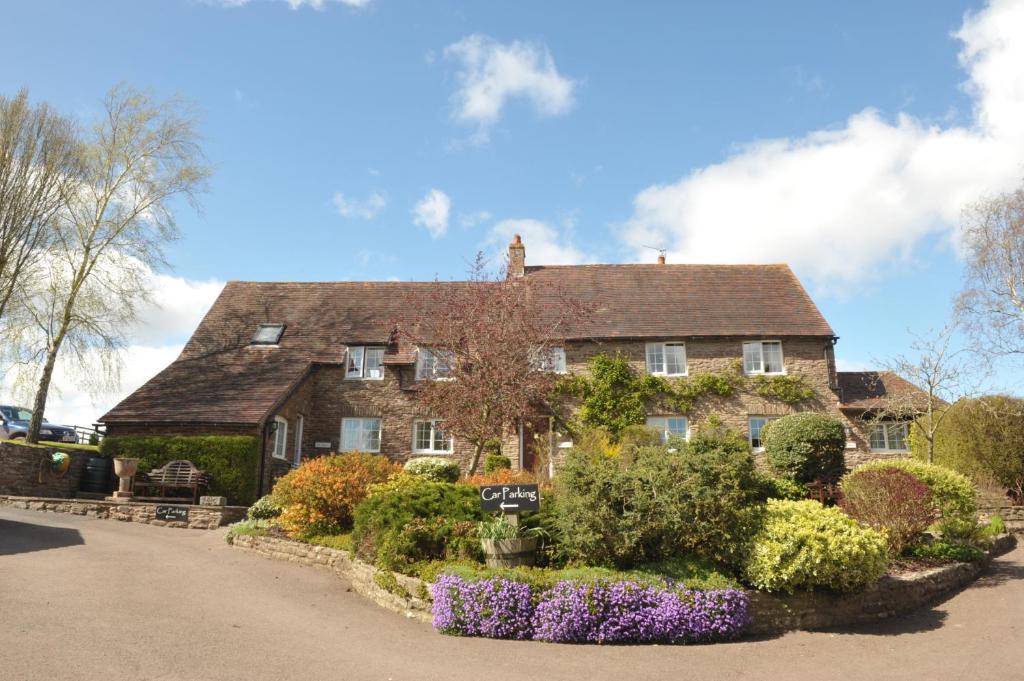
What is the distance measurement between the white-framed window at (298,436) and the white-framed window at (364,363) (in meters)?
2.13

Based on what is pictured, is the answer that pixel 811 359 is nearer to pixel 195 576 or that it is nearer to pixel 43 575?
pixel 195 576

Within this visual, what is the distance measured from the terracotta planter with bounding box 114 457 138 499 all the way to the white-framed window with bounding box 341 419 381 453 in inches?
272

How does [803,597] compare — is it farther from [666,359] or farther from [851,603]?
[666,359]

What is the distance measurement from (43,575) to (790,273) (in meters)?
25.4

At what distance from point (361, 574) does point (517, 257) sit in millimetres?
17607

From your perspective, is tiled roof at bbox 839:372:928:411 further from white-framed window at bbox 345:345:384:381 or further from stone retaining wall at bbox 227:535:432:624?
stone retaining wall at bbox 227:535:432:624

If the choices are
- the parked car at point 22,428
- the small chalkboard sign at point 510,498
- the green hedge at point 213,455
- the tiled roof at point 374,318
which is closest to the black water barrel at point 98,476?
the green hedge at point 213,455

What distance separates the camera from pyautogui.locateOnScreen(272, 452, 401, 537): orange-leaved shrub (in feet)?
44.0

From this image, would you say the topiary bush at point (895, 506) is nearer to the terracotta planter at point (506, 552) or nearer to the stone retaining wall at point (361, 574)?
the terracotta planter at point (506, 552)

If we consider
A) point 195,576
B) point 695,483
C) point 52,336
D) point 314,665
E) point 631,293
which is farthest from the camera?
point 631,293

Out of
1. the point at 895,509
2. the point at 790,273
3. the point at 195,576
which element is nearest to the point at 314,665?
the point at 195,576

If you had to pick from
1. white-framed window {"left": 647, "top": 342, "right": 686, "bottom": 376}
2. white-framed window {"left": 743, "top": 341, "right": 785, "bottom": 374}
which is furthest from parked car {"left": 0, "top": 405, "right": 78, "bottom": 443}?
white-framed window {"left": 743, "top": 341, "right": 785, "bottom": 374}

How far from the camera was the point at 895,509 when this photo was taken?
1244 centimetres

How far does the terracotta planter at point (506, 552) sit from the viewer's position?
32.5 feet
